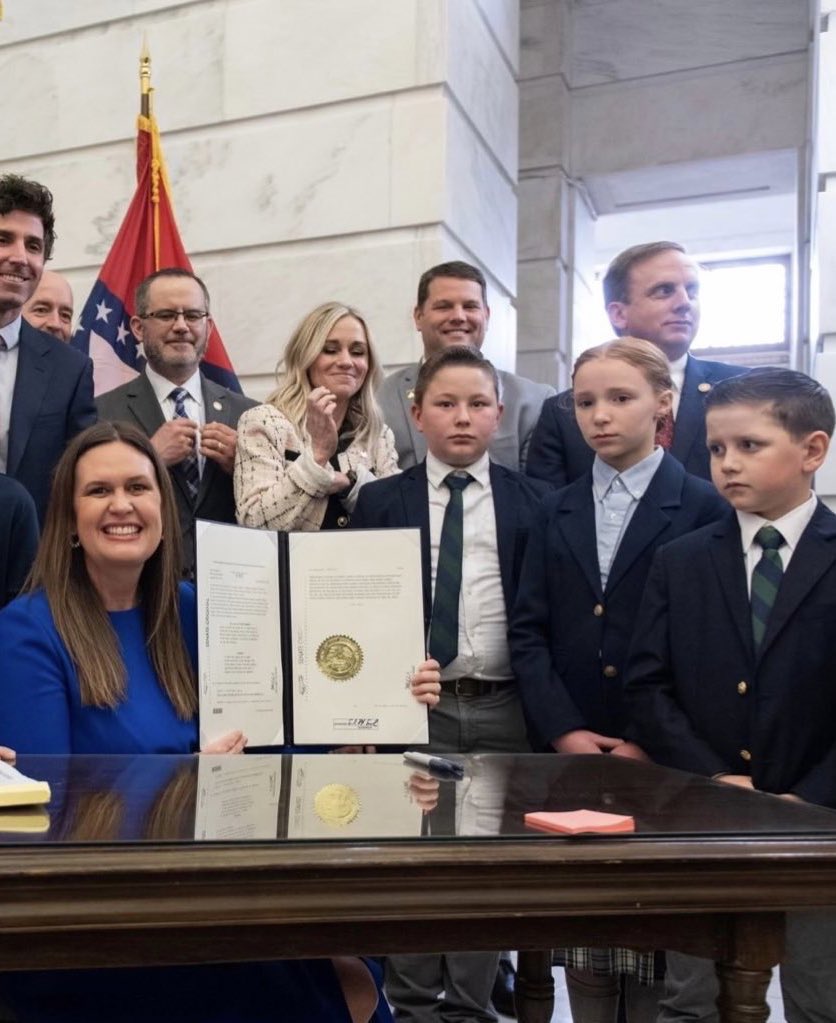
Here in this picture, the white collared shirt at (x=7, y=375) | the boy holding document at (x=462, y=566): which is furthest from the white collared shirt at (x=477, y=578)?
the white collared shirt at (x=7, y=375)

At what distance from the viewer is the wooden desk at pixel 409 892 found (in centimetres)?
123

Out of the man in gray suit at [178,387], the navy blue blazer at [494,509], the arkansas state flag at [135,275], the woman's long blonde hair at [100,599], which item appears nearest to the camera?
the woman's long blonde hair at [100,599]

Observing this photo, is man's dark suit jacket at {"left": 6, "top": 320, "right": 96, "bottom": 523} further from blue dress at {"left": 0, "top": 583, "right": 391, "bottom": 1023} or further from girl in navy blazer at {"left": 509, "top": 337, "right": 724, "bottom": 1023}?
girl in navy blazer at {"left": 509, "top": 337, "right": 724, "bottom": 1023}

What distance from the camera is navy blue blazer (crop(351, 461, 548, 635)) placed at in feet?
10.2

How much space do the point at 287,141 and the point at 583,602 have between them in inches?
135

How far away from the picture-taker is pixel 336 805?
154 cm

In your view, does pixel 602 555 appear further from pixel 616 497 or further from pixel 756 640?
pixel 756 640

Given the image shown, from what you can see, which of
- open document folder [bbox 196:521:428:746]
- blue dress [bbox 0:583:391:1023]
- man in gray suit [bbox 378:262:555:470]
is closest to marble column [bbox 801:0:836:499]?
man in gray suit [bbox 378:262:555:470]

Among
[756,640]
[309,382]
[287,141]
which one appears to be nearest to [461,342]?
[309,382]

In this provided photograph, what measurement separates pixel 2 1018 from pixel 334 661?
1.00 metres

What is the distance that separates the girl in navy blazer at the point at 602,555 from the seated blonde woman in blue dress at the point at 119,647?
869 millimetres

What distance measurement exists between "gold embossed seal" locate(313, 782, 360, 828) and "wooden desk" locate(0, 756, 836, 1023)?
133 mm

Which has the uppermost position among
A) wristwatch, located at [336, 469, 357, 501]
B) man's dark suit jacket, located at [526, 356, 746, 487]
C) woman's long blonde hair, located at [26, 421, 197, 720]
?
man's dark suit jacket, located at [526, 356, 746, 487]

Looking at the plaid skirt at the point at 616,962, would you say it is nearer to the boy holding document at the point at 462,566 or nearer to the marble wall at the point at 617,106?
the boy holding document at the point at 462,566
